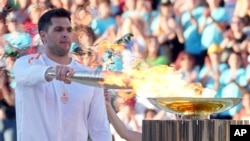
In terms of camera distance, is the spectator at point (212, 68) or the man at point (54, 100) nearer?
the man at point (54, 100)

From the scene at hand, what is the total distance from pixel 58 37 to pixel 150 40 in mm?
2753

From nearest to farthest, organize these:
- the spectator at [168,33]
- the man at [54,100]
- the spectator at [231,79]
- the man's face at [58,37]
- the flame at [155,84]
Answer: the flame at [155,84] → the man at [54,100] → the man's face at [58,37] → the spectator at [231,79] → the spectator at [168,33]

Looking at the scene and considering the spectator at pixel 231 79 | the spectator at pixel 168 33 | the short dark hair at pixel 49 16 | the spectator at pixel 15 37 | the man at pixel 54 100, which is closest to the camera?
the man at pixel 54 100

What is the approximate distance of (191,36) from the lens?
7.11 m

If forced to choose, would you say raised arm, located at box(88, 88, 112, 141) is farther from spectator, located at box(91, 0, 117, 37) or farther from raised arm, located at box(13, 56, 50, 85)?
spectator, located at box(91, 0, 117, 37)

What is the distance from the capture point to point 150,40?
7223 millimetres

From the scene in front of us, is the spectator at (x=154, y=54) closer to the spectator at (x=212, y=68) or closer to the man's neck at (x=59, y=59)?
the spectator at (x=212, y=68)

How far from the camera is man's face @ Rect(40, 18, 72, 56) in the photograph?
14.8 feet

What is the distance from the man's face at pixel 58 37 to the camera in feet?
14.8

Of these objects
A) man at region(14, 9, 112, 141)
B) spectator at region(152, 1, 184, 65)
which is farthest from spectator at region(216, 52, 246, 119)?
man at region(14, 9, 112, 141)

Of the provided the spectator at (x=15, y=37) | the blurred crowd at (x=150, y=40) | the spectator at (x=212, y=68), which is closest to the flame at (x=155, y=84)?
the blurred crowd at (x=150, y=40)

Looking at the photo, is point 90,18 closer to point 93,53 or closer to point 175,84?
point 93,53

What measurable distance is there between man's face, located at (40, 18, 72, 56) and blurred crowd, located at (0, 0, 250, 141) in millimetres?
2152

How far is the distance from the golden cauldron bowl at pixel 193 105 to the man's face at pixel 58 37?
1027 millimetres
